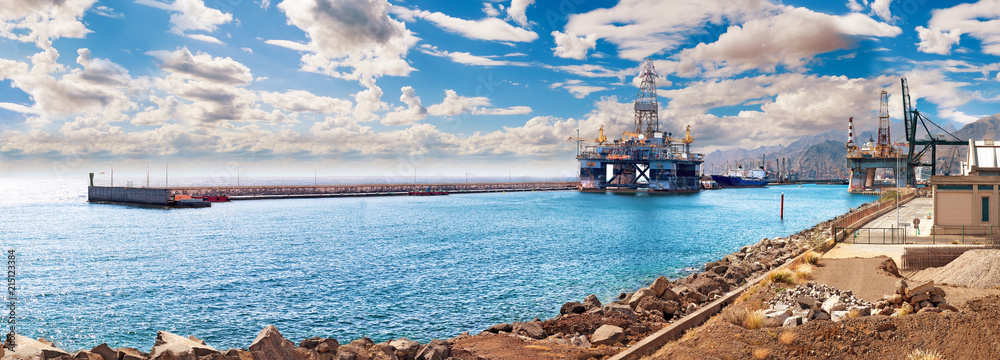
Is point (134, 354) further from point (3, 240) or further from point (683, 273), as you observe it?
point (3, 240)

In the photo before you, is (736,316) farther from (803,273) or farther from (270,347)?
(270,347)

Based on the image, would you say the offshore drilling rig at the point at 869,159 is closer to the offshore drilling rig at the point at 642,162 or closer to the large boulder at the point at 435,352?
the offshore drilling rig at the point at 642,162

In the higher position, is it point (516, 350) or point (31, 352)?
point (31, 352)

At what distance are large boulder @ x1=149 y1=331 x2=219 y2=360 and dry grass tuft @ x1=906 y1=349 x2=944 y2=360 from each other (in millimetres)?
15148

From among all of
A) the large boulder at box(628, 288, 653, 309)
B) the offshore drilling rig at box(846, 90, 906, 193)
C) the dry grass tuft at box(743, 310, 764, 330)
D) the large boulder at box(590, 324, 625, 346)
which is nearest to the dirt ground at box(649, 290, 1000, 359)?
the dry grass tuft at box(743, 310, 764, 330)

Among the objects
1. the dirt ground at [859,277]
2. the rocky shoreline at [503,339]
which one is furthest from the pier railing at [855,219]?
the rocky shoreline at [503,339]

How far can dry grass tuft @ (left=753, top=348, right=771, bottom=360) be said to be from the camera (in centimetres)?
1119

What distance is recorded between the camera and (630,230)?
198 ft

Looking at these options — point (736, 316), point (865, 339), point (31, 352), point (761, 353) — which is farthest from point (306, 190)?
point (865, 339)

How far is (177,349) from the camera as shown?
36.8ft

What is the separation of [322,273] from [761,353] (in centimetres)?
2613

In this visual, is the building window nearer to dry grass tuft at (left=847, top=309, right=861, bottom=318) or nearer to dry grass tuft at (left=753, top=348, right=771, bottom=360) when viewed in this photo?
dry grass tuft at (left=847, top=309, right=861, bottom=318)

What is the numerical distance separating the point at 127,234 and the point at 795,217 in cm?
8911

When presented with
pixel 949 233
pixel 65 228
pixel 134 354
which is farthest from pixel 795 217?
pixel 65 228
